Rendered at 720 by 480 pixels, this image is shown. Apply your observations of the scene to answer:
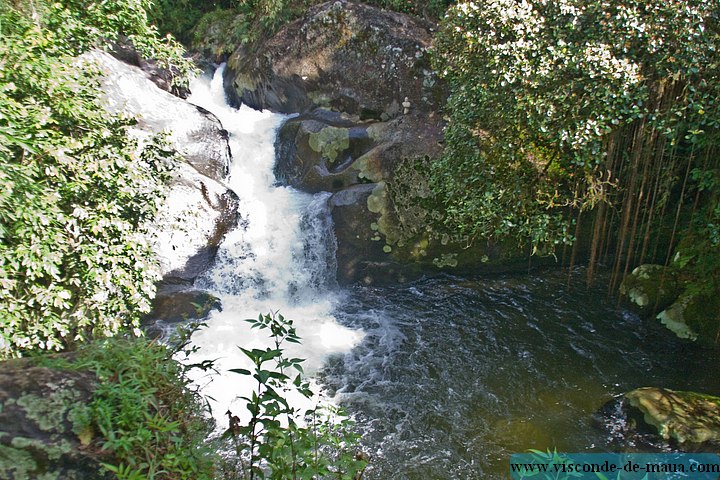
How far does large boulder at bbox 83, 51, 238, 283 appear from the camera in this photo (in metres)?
8.48

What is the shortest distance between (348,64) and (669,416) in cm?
957

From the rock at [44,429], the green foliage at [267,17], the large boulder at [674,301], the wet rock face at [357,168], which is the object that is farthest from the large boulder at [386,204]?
the rock at [44,429]

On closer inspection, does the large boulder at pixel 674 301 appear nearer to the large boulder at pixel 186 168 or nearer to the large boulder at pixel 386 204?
the large boulder at pixel 386 204

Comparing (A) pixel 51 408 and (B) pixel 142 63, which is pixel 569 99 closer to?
(A) pixel 51 408

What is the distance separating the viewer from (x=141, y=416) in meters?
2.42

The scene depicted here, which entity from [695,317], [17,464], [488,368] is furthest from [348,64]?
[17,464]

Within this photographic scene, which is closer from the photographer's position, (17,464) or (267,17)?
(17,464)

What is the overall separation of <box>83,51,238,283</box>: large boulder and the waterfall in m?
0.37

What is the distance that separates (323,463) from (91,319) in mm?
3956

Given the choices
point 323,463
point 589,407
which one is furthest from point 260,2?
point 323,463

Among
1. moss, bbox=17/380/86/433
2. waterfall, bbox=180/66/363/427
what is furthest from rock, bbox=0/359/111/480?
waterfall, bbox=180/66/363/427

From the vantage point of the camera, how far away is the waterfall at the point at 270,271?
7.71 meters

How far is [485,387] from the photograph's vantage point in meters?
6.39

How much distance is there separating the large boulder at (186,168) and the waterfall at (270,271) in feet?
1.20
